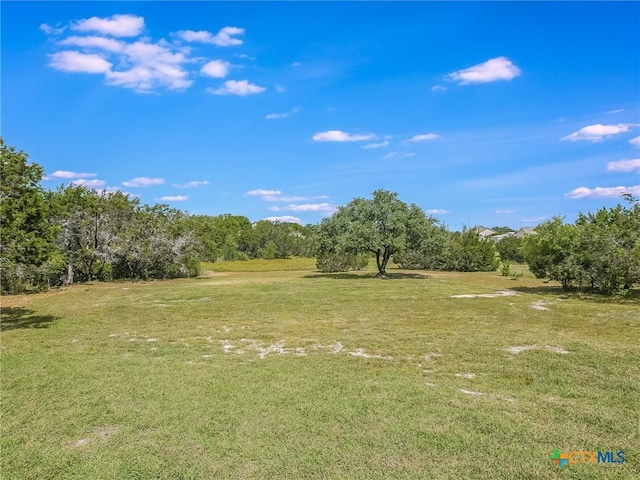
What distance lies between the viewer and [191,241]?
1262 inches

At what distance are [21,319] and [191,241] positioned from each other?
18.4 metres

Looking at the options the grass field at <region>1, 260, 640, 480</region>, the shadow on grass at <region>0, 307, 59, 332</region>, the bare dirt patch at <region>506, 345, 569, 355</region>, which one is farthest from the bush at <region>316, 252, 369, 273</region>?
the bare dirt patch at <region>506, 345, 569, 355</region>

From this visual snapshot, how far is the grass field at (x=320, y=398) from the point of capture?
173 inches

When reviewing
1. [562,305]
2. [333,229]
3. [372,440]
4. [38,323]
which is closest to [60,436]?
[372,440]

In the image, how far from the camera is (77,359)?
28.1 feet

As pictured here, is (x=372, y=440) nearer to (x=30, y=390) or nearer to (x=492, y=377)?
(x=492, y=377)

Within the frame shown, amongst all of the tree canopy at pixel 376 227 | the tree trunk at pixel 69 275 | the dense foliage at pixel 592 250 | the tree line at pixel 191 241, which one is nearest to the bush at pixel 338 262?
the tree line at pixel 191 241

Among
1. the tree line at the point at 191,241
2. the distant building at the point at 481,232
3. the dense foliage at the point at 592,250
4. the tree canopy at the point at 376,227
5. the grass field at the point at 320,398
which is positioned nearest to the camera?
the grass field at the point at 320,398

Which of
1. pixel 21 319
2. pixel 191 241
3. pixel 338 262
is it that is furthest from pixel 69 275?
pixel 338 262

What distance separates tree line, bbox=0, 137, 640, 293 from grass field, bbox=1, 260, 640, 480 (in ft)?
10.8

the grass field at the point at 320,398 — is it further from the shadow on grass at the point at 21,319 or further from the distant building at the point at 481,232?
the distant building at the point at 481,232

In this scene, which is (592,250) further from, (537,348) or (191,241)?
(191,241)

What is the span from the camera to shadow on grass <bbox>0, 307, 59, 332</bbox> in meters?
12.6

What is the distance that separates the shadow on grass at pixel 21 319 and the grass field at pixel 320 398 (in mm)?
335
